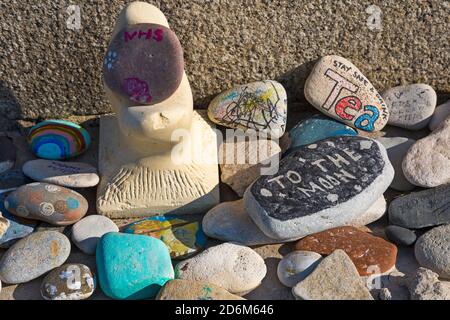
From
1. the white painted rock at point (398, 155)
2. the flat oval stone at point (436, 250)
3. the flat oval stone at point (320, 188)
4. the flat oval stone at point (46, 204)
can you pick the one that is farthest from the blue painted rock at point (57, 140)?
the flat oval stone at point (436, 250)

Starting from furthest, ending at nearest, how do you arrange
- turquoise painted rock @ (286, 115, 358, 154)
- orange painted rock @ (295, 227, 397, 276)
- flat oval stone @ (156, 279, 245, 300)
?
turquoise painted rock @ (286, 115, 358, 154)
orange painted rock @ (295, 227, 397, 276)
flat oval stone @ (156, 279, 245, 300)

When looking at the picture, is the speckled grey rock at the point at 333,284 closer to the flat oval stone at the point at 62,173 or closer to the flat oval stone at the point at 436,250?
the flat oval stone at the point at 436,250

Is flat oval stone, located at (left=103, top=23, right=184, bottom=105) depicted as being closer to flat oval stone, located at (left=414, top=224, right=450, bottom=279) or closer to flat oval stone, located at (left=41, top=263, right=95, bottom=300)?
flat oval stone, located at (left=41, top=263, right=95, bottom=300)

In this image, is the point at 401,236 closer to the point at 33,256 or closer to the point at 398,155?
the point at 398,155

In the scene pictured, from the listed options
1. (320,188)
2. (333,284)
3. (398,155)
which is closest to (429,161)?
(398,155)

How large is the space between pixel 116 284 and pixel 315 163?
1.86ft

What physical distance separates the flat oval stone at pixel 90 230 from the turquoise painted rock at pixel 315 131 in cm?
51

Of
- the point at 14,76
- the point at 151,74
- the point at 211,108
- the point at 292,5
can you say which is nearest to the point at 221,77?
the point at 211,108

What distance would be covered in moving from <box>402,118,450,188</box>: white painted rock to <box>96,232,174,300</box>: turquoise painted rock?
66cm

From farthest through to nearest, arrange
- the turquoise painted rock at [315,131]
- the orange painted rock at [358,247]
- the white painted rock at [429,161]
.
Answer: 1. the turquoise painted rock at [315,131]
2. the white painted rock at [429,161]
3. the orange painted rock at [358,247]

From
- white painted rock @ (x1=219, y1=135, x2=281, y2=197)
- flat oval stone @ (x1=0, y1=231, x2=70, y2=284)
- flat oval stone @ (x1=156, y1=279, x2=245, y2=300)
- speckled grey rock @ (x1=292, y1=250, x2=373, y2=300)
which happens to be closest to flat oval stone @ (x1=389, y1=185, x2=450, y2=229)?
speckled grey rock @ (x1=292, y1=250, x2=373, y2=300)

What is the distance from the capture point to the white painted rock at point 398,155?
194 cm

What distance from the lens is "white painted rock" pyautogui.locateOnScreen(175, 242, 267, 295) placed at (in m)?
1.71

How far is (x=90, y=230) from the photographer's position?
181 centimetres
